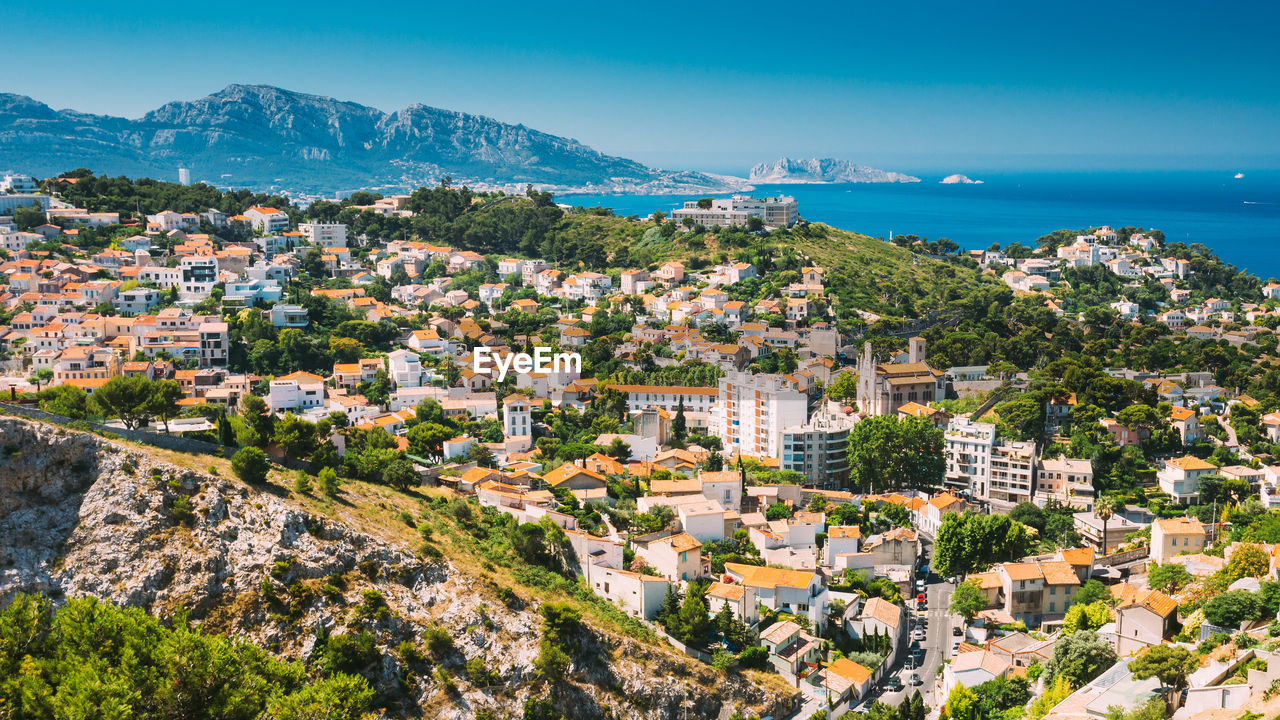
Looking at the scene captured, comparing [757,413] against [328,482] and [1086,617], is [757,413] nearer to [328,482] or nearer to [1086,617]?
[1086,617]

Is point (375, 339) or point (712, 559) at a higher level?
point (375, 339)

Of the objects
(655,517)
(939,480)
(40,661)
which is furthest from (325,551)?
(939,480)

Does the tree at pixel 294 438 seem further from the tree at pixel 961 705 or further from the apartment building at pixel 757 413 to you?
the apartment building at pixel 757 413

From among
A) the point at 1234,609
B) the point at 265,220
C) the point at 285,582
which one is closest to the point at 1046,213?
the point at 265,220

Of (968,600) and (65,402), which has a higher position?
(65,402)

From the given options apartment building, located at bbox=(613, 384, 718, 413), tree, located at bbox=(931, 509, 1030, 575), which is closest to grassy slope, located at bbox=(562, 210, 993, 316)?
apartment building, located at bbox=(613, 384, 718, 413)

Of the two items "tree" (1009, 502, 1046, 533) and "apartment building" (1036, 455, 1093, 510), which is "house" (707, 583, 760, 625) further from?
"apartment building" (1036, 455, 1093, 510)

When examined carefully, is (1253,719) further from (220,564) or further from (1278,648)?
(220,564)
